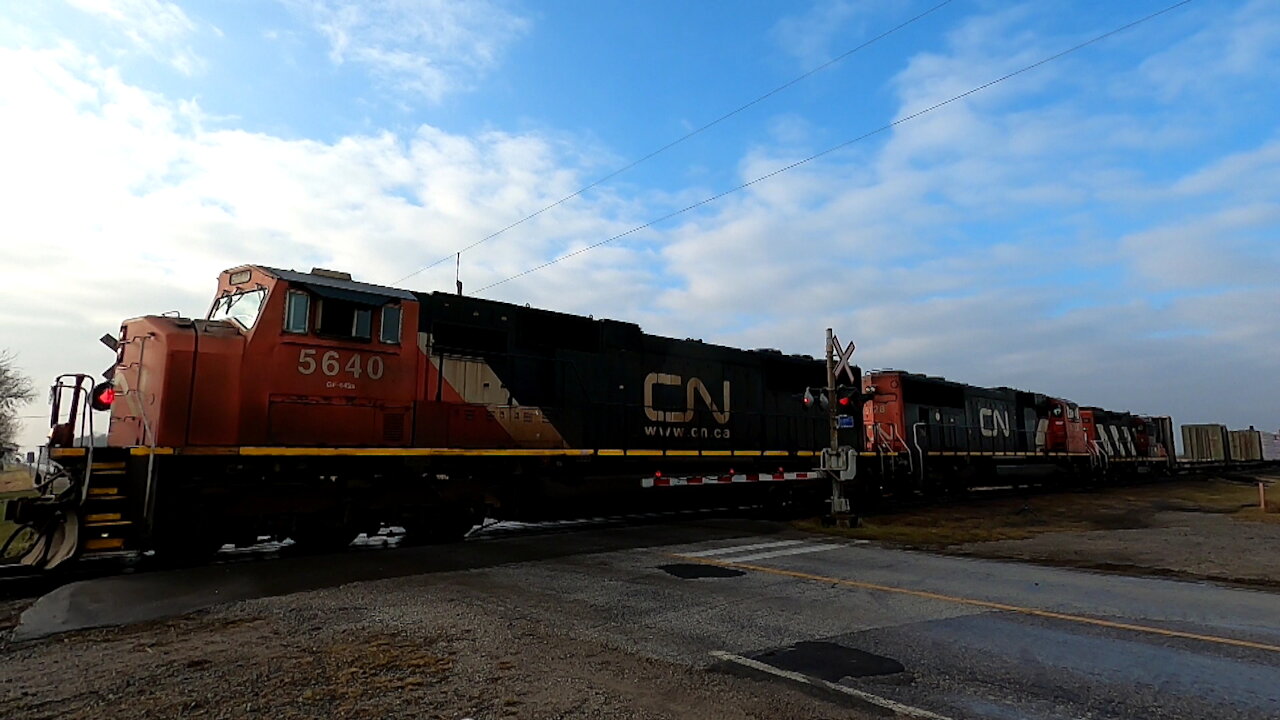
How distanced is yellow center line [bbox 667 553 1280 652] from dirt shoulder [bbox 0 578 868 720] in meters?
3.13

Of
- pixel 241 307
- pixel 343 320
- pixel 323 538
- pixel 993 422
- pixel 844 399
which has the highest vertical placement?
pixel 241 307

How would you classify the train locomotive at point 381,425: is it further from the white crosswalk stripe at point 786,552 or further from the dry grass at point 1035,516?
the white crosswalk stripe at point 786,552

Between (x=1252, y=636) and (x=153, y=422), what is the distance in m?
10.7

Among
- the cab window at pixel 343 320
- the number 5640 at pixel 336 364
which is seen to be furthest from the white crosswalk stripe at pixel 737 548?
the cab window at pixel 343 320

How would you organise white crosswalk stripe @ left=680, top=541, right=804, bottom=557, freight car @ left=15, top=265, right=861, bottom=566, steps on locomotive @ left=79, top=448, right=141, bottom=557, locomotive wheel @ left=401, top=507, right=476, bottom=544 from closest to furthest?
1. steps on locomotive @ left=79, top=448, right=141, bottom=557
2. freight car @ left=15, top=265, right=861, bottom=566
3. white crosswalk stripe @ left=680, top=541, right=804, bottom=557
4. locomotive wheel @ left=401, top=507, right=476, bottom=544

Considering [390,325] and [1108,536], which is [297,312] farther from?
[1108,536]

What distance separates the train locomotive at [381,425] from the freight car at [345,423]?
0.02 meters

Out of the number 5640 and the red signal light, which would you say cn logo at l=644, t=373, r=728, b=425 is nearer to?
the number 5640

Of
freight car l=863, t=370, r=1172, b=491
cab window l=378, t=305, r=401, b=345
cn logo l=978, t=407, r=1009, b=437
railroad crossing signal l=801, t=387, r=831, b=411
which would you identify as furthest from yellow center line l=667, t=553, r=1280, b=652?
cn logo l=978, t=407, r=1009, b=437

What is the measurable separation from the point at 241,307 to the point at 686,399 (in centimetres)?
822

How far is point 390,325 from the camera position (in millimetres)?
9750

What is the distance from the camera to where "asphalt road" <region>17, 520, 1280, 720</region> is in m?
4.21

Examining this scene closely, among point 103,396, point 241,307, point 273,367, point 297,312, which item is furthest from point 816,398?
point 103,396

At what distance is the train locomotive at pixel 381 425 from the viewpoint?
7910 mm
